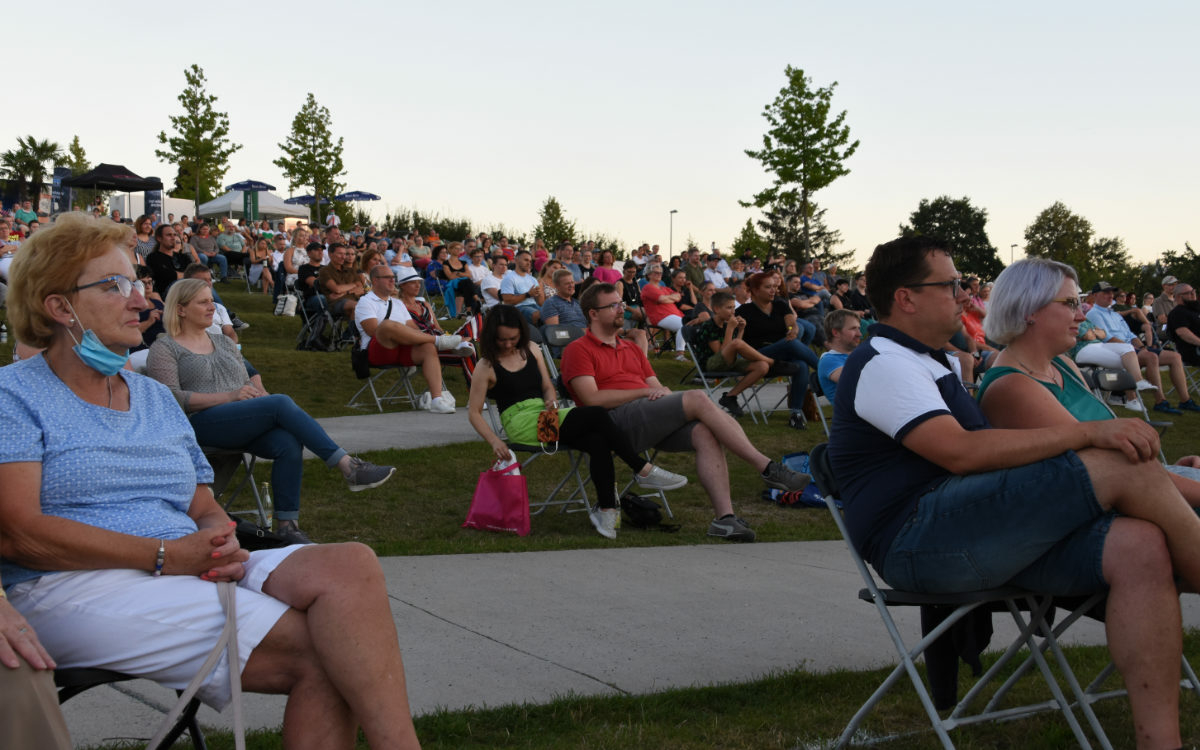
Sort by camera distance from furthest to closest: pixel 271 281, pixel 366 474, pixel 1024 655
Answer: pixel 271 281 → pixel 366 474 → pixel 1024 655

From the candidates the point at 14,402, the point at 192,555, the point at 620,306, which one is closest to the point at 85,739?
the point at 192,555

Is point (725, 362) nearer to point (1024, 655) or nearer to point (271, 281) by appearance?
point (1024, 655)

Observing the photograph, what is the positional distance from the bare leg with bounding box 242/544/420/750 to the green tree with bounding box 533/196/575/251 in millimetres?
42181

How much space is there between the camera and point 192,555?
2527 mm

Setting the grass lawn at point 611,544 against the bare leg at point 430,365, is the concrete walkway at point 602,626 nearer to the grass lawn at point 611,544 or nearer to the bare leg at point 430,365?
the grass lawn at point 611,544

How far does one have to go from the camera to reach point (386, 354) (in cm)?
1109

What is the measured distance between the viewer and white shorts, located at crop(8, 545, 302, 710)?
7.65 ft

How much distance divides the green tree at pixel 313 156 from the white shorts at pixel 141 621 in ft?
132

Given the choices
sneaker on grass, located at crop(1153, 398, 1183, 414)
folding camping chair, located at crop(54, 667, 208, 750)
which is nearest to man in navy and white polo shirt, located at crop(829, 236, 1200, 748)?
folding camping chair, located at crop(54, 667, 208, 750)

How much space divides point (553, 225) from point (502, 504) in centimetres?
3982

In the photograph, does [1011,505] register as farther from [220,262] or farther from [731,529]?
[220,262]

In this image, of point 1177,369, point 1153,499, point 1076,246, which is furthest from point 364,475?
point 1076,246

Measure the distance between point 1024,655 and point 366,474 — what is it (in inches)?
142

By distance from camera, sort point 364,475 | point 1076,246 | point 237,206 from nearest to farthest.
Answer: point 364,475, point 237,206, point 1076,246
